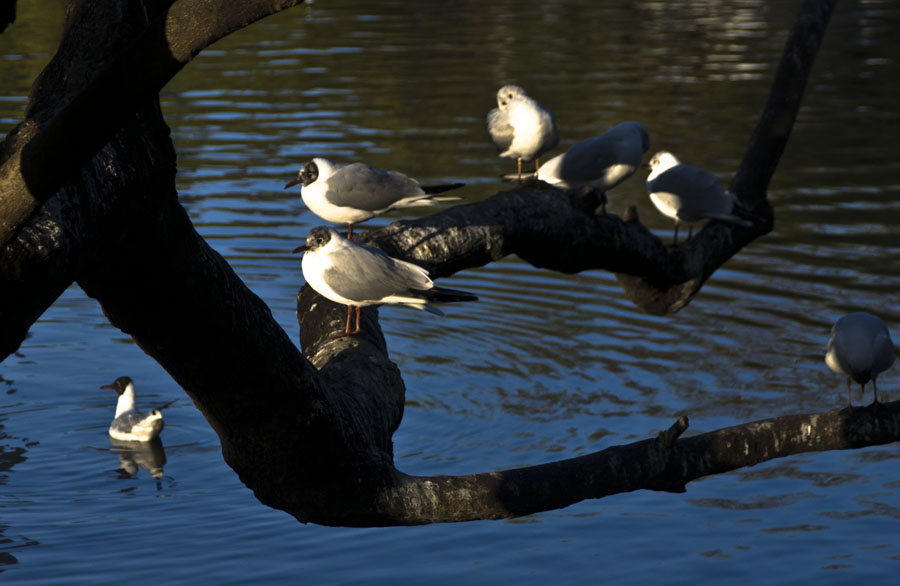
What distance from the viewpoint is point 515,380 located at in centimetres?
1035

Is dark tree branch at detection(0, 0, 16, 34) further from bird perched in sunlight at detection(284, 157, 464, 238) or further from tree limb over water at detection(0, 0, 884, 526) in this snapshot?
bird perched in sunlight at detection(284, 157, 464, 238)

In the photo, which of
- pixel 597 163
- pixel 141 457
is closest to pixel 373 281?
pixel 141 457

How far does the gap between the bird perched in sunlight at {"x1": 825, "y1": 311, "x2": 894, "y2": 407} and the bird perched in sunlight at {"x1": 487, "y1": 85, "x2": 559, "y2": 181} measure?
3472 millimetres

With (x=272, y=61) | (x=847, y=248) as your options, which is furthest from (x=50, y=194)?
(x=272, y=61)

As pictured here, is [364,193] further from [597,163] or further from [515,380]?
[515,380]

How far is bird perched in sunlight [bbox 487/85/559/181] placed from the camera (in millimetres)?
9672

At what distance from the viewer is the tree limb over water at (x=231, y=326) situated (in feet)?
8.27

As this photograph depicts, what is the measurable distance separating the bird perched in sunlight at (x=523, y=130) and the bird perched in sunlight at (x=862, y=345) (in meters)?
3.47

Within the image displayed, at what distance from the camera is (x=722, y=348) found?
11148 mm


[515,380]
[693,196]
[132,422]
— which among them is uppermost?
[693,196]

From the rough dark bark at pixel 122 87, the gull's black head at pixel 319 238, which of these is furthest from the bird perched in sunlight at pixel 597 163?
the rough dark bark at pixel 122 87

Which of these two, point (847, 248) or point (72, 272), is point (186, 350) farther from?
point (847, 248)

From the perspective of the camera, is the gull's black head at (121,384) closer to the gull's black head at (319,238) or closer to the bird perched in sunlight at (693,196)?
the gull's black head at (319,238)

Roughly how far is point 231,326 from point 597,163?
6.32 metres
